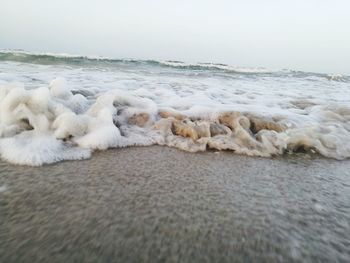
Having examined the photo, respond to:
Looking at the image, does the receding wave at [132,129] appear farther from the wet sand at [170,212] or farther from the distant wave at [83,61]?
the distant wave at [83,61]

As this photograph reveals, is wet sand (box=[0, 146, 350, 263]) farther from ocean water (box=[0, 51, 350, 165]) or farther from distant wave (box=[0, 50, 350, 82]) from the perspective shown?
distant wave (box=[0, 50, 350, 82])

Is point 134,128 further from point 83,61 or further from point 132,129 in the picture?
point 83,61

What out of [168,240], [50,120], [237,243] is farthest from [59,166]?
[237,243]

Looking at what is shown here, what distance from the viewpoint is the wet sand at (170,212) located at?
101 centimetres

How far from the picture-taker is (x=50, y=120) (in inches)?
90.0

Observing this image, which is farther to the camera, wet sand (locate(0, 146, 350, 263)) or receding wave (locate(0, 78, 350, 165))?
receding wave (locate(0, 78, 350, 165))

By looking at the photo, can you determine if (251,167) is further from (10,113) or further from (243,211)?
(10,113)

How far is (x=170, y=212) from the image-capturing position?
4.18 feet

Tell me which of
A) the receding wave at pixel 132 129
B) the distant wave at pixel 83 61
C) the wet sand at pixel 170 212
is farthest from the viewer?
the distant wave at pixel 83 61

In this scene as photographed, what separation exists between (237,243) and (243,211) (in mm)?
251

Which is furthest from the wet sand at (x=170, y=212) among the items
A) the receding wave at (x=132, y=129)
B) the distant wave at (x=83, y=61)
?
the distant wave at (x=83, y=61)

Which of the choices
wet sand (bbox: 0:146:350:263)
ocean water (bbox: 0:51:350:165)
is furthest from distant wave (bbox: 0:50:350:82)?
wet sand (bbox: 0:146:350:263)

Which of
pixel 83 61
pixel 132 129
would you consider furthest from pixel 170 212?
pixel 83 61

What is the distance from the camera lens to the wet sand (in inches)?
39.9
